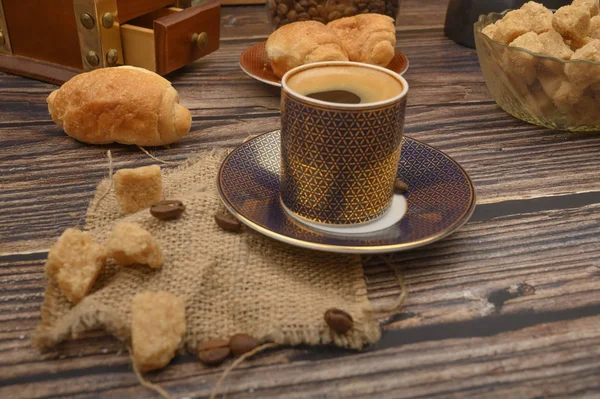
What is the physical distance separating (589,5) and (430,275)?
29.6 inches

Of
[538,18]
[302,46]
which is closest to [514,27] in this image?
[538,18]

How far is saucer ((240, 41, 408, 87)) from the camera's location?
52.7 inches

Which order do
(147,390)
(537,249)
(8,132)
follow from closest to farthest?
(147,390)
(537,249)
(8,132)

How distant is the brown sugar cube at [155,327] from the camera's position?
23.5 inches

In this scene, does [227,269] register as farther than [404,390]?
Yes

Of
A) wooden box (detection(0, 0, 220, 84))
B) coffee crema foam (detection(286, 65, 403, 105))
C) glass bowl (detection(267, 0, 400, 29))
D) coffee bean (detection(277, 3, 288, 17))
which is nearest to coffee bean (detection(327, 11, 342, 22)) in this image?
glass bowl (detection(267, 0, 400, 29))

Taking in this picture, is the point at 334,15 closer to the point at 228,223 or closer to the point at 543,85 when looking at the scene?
the point at 543,85

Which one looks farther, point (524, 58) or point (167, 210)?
point (524, 58)

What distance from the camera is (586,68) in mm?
1078

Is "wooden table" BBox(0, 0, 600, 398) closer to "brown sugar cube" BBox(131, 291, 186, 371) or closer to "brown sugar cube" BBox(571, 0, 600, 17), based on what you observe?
"brown sugar cube" BBox(131, 291, 186, 371)

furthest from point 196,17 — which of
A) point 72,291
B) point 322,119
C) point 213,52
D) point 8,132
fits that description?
point 72,291

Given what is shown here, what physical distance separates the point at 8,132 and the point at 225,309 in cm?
72

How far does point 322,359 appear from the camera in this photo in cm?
64

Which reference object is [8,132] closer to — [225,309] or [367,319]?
[225,309]
